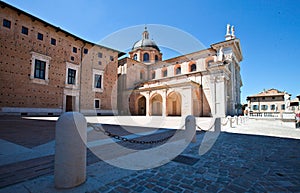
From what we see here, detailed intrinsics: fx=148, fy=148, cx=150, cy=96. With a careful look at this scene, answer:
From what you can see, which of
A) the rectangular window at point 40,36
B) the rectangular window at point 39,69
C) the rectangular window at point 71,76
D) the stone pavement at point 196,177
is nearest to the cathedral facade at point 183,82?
the rectangular window at point 71,76

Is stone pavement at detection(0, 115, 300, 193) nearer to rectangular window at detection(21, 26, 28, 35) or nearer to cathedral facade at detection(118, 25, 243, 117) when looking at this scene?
cathedral facade at detection(118, 25, 243, 117)

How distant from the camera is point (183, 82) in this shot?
20906mm

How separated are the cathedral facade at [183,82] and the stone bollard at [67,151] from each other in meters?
18.7

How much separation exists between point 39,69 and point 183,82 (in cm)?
1862

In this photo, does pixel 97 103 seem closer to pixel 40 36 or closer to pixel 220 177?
pixel 40 36

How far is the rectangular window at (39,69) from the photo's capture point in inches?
707

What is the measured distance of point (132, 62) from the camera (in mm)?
30922

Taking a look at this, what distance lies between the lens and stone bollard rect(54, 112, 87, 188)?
2016mm

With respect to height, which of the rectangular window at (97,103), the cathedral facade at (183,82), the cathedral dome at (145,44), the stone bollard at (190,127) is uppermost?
the cathedral dome at (145,44)

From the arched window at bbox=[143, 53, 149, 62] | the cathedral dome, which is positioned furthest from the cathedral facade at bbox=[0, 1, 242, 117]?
the cathedral dome

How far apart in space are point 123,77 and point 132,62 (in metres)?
3.74

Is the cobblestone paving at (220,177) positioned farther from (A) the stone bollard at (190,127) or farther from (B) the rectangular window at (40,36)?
(B) the rectangular window at (40,36)

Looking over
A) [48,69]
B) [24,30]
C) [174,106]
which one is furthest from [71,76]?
[174,106]

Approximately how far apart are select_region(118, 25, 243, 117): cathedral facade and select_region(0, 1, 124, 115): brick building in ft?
13.2
